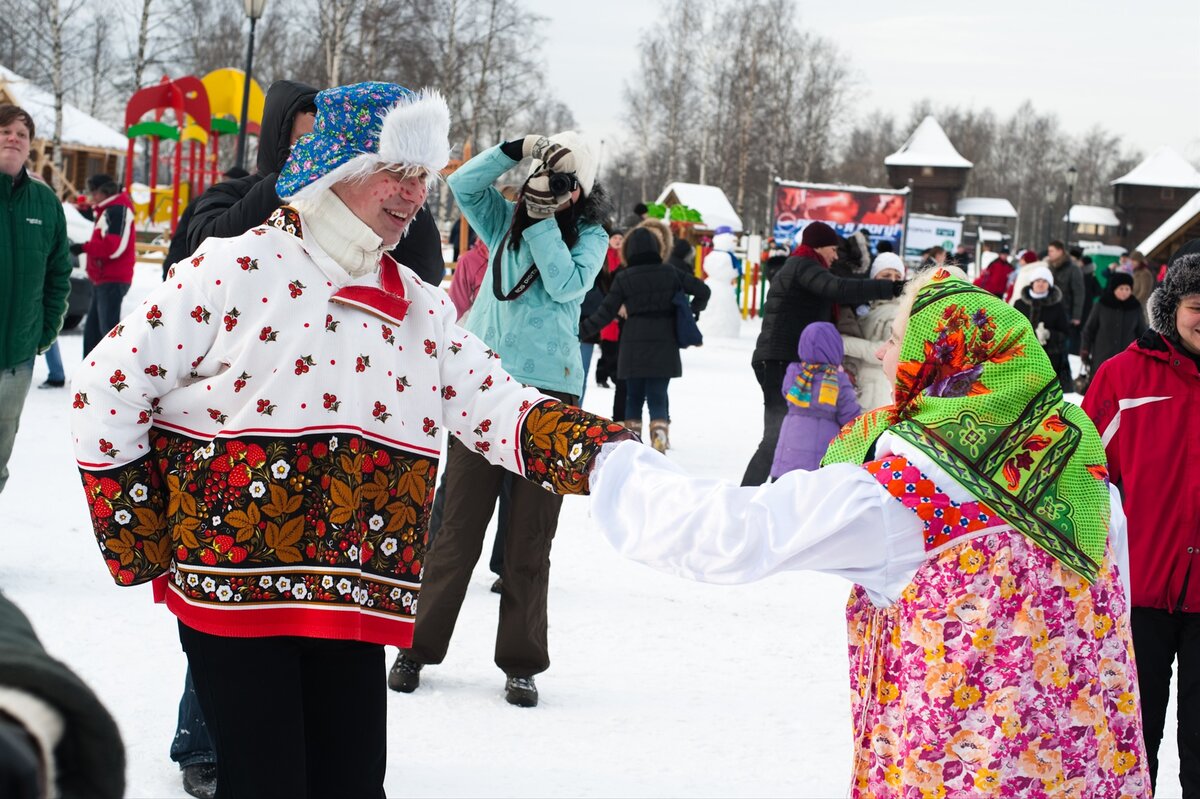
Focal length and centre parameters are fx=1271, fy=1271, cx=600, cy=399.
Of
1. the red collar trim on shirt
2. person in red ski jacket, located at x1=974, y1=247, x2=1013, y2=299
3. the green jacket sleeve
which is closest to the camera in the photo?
the red collar trim on shirt

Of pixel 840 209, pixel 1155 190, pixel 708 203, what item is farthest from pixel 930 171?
pixel 840 209

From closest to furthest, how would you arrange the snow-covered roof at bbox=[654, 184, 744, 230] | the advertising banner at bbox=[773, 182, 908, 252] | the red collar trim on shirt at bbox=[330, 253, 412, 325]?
the red collar trim on shirt at bbox=[330, 253, 412, 325], the advertising banner at bbox=[773, 182, 908, 252], the snow-covered roof at bbox=[654, 184, 744, 230]

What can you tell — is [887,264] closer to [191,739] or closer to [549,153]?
[549,153]

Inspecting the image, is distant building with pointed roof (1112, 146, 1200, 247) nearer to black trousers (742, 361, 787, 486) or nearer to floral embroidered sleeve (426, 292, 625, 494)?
black trousers (742, 361, 787, 486)

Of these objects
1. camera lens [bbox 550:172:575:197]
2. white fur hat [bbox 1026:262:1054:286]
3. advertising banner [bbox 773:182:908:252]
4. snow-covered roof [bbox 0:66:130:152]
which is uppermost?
snow-covered roof [bbox 0:66:130:152]

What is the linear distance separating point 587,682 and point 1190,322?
246 centimetres

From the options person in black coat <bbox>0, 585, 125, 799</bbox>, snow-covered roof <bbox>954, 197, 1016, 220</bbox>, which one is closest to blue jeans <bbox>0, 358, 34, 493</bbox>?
person in black coat <bbox>0, 585, 125, 799</bbox>

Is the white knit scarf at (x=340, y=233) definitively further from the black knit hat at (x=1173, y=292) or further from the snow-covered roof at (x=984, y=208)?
the snow-covered roof at (x=984, y=208)

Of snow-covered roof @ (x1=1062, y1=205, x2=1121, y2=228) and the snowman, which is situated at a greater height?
snow-covered roof @ (x1=1062, y1=205, x2=1121, y2=228)

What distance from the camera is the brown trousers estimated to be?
446 cm

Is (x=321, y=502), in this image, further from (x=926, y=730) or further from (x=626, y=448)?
(x=926, y=730)

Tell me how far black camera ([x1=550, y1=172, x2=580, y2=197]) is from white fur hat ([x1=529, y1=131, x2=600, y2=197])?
0.05 metres

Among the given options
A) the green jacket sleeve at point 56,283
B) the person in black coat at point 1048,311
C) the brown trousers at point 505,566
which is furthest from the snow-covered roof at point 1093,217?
the brown trousers at point 505,566

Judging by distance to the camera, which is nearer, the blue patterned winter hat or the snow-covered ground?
the blue patterned winter hat
